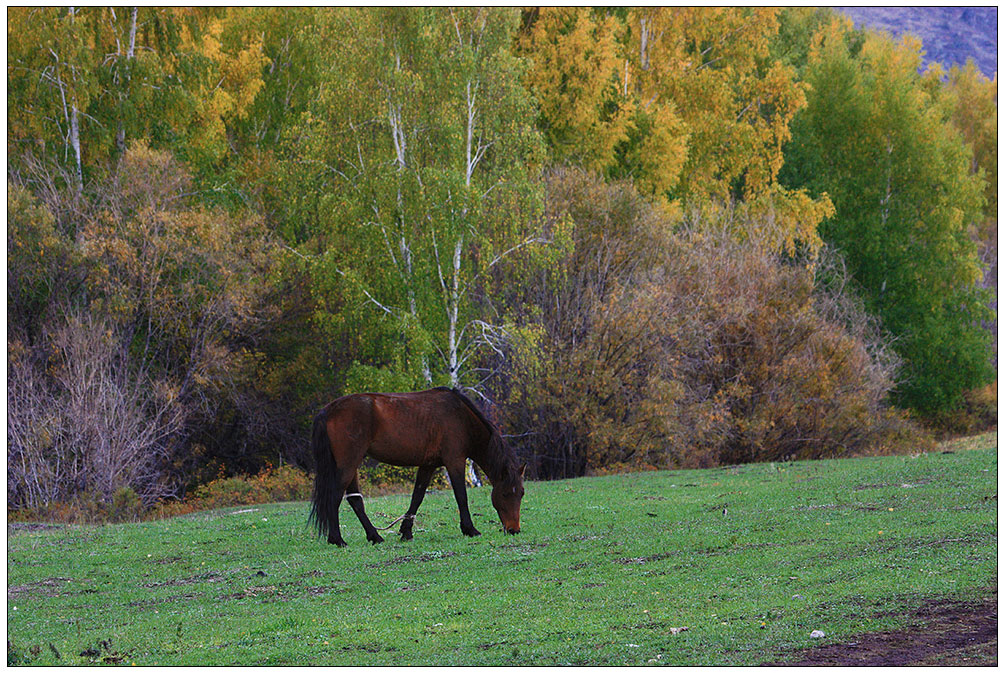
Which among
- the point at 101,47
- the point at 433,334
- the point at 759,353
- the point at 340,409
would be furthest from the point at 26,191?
the point at 759,353

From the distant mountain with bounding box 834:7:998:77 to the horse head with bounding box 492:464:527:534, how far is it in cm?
10047

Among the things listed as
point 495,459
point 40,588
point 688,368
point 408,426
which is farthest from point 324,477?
point 688,368

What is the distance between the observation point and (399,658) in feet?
25.9

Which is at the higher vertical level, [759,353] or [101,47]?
[101,47]

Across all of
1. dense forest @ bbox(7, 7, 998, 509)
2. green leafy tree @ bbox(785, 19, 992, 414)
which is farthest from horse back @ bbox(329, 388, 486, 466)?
green leafy tree @ bbox(785, 19, 992, 414)

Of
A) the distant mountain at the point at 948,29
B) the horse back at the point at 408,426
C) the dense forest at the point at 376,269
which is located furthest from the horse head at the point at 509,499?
the distant mountain at the point at 948,29

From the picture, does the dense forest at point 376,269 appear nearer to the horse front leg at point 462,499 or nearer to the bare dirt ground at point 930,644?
the horse front leg at point 462,499

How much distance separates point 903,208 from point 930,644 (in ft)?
141

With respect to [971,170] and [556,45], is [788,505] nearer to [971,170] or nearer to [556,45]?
[556,45]

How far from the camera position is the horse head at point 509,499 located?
14039 millimetres

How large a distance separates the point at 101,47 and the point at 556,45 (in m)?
15.9

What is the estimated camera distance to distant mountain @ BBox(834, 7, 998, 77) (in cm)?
10862

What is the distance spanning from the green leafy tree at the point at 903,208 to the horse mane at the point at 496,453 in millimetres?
35127

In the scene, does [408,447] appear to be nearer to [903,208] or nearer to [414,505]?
[414,505]
